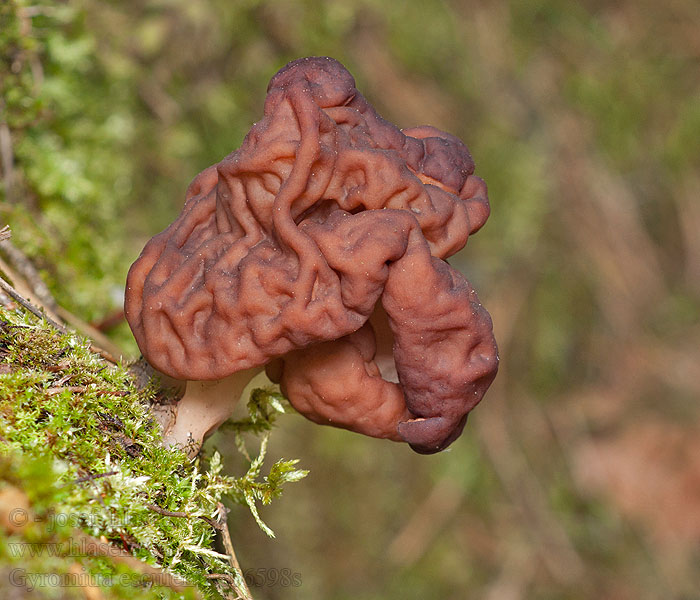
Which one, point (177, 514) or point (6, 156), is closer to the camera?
point (177, 514)

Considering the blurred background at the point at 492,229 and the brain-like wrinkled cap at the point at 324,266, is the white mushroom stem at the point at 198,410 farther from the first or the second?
the blurred background at the point at 492,229

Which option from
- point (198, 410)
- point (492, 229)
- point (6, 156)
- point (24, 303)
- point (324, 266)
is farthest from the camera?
point (492, 229)

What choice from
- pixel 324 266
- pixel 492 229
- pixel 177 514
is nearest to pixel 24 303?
pixel 177 514

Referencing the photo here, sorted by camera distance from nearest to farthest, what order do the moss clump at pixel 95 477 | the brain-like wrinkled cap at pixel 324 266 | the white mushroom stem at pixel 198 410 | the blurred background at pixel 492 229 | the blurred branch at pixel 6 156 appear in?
the moss clump at pixel 95 477 < the brain-like wrinkled cap at pixel 324 266 < the white mushroom stem at pixel 198 410 < the blurred branch at pixel 6 156 < the blurred background at pixel 492 229

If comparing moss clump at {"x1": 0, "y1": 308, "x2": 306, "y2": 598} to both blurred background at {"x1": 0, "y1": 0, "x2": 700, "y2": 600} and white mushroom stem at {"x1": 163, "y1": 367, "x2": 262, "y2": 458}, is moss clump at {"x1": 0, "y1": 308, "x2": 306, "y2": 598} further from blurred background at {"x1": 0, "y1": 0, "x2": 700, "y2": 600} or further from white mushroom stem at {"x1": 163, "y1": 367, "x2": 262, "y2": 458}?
blurred background at {"x1": 0, "y1": 0, "x2": 700, "y2": 600}

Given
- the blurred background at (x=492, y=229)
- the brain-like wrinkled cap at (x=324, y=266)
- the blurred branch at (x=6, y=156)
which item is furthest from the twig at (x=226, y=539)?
the blurred branch at (x=6, y=156)

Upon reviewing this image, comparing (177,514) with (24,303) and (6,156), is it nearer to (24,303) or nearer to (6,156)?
(24,303)

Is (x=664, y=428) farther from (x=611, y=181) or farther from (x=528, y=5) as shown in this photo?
(x=528, y=5)

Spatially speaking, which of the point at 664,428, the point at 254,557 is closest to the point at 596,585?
the point at 664,428
